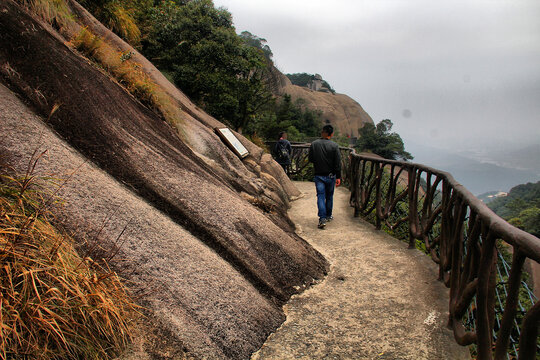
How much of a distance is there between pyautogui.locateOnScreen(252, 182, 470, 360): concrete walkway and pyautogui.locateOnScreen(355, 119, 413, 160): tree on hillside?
3796cm

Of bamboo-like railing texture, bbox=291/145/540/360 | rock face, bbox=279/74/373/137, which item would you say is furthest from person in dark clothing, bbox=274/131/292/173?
rock face, bbox=279/74/373/137

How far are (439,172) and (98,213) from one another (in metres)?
3.78

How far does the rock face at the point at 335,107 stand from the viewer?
5244 centimetres

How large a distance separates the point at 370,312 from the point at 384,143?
135 feet

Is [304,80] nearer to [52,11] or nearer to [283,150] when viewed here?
[283,150]

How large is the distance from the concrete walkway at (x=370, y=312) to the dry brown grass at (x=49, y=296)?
1.24m

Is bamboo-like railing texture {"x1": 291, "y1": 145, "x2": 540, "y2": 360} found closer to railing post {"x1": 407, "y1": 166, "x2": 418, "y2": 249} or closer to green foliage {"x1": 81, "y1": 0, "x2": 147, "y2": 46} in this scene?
railing post {"x1": 407, "y1": 166, "x2": 418, "y2": 249}

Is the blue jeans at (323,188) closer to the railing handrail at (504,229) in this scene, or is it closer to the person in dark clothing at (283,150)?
the railing handrail at (504,229)

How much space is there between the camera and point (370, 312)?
11.7ft

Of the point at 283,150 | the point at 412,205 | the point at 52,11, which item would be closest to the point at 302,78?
the point at 283,150

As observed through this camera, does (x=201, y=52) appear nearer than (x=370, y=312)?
No

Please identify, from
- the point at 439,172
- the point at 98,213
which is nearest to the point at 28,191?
the point at 98,213

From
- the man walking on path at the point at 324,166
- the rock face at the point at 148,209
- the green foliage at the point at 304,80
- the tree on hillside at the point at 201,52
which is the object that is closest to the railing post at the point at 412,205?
the rock face at the point at 148,209

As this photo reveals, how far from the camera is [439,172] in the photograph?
4.19 m
